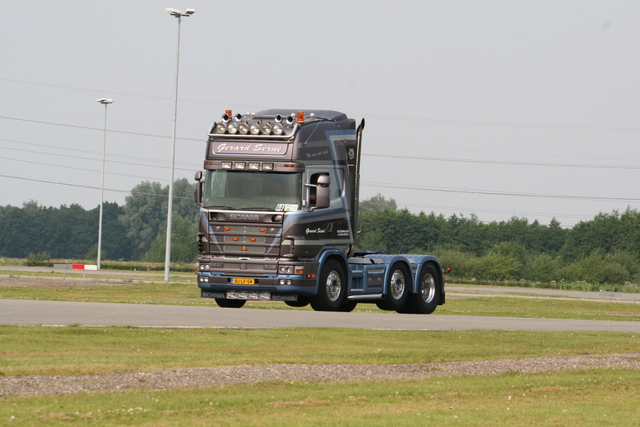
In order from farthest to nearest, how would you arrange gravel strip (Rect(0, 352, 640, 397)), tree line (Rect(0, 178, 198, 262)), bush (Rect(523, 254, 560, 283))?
1. tree line (Rect(0, 178, 198, 262))
2. bush (Rect(523, 254, 560, 283))
3. gravel strip (Rect(0, 352, 640, 397))

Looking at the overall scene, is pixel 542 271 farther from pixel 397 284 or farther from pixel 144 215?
pixel 144 215

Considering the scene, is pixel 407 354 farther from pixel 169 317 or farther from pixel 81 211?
pixel 81 211

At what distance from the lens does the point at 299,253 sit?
21828 mm

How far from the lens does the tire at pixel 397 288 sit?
987 inches

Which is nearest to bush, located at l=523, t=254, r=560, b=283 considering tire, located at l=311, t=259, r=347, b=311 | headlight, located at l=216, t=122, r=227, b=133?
tire, located at l=311, t=259, r=347, b=311

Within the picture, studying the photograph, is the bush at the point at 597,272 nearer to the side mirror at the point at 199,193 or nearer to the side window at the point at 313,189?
the side window at the point at 313,189

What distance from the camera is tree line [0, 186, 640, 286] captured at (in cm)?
9219

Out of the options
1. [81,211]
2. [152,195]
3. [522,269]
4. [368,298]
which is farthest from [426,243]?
[368,298]

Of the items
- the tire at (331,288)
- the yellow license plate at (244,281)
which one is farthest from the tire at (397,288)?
the yellow license plate at (244,281)

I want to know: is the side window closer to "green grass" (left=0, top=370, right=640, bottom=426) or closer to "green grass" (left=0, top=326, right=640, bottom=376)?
"green grass" (left=0, top=326, right=640, bottom=376)

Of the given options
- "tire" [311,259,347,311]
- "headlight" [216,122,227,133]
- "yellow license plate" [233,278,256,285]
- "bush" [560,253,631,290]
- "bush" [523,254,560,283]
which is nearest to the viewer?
"yellow license plate" [233,278,256,285]

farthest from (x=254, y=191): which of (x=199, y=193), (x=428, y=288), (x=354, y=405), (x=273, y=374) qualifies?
(x=354, y=405)

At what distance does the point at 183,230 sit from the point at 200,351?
104 m

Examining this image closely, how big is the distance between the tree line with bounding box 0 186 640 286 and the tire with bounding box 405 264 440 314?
287cm
